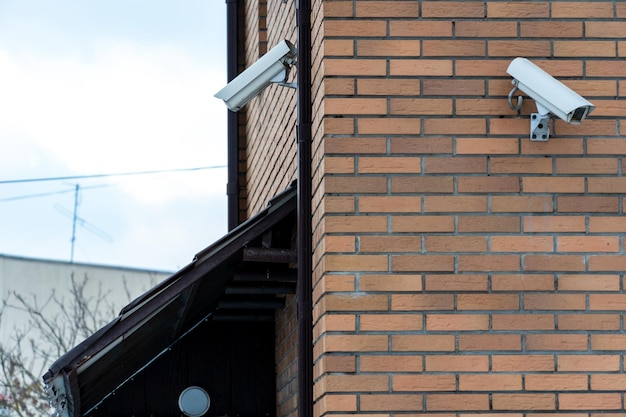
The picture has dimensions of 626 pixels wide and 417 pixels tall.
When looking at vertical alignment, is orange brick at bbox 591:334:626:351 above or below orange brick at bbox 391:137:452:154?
below

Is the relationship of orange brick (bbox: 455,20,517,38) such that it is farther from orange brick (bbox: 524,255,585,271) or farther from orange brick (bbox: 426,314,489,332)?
orange brick (bbox: 426,314,489,332)

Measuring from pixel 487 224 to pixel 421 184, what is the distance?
0.96ft

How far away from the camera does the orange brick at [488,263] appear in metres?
4.56

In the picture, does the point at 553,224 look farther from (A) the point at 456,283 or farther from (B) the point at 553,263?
(A) the point at 456,283

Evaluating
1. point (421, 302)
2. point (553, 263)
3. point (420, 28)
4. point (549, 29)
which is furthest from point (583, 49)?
point (421, 302)

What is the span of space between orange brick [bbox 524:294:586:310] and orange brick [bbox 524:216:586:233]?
25cm

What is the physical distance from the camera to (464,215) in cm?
460

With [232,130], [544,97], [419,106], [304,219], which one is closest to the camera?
[544,97]

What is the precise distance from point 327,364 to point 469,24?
1.44 m

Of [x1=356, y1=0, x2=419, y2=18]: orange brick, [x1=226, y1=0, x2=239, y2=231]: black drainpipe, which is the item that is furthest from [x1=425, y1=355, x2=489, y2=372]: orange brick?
[x1=226, y1=0, x2=239, y2=231]: black drainpipe

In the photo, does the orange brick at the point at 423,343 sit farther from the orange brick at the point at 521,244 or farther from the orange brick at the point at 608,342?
the orange brick at the point at 608,342

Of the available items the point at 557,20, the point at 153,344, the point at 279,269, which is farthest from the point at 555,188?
the point at 153,344

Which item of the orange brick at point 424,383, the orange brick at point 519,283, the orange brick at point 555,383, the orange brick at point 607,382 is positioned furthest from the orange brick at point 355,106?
the orange brick at point 607,382

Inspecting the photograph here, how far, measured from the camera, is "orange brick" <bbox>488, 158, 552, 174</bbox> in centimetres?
464
